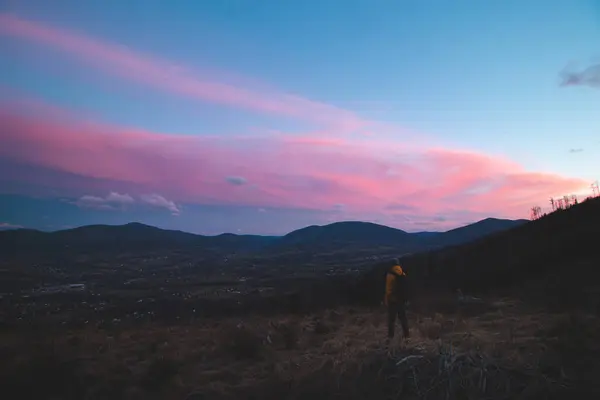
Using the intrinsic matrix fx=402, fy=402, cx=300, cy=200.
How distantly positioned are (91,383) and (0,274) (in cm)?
11808

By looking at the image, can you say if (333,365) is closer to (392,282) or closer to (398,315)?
(398,315)

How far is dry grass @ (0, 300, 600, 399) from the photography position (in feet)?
22.0

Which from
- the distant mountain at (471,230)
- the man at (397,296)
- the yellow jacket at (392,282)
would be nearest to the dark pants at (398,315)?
the man at (397,296)

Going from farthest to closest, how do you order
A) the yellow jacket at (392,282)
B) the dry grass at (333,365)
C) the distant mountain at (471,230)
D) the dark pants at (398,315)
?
the distant mountain at (471,230)
the yellow jacket at (392,282)
the dark pants at (398,315)
the dry grass at (333,365)

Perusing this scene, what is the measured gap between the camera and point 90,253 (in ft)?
586

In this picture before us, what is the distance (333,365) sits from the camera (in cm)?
806

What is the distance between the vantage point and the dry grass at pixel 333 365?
6718 mm

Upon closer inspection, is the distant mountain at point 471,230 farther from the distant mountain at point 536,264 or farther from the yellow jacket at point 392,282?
the yellow jacket at point 392,282

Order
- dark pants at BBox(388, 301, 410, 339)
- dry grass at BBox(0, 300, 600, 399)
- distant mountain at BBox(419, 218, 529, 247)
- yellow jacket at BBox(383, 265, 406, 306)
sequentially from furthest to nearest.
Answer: distant mountain at BBox(419, 218, 529, 247) < yellow jacket at BBox(383, 265, 406, 306) < dark pants at BBox(388, 301, 410, 339) < dry grass at BBox(0, 300, 600, 399)

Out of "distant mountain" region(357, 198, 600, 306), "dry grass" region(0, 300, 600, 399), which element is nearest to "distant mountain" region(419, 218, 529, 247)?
"distant mountain" region(357, 198, 600, 306)

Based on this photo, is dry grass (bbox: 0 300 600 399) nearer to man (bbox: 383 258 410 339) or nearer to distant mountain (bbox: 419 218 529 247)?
man (bbox: 383 258 410 339)

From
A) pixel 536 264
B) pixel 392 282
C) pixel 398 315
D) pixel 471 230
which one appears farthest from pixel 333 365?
pixel 471 230

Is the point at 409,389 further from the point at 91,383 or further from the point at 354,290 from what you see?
the point at 354,290

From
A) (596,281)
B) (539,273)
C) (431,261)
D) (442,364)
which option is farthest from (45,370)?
(431,261)
